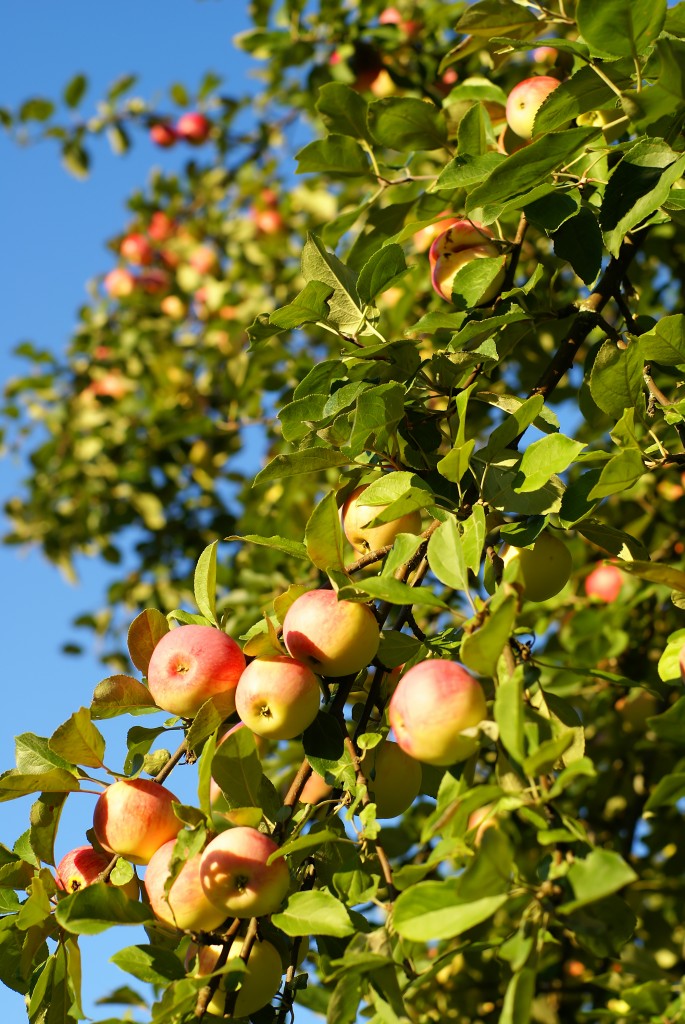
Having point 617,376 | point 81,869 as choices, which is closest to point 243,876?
point 81,869

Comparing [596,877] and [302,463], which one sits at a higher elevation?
[302,463]

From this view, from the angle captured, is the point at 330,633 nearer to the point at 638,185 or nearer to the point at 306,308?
the point at 306,308

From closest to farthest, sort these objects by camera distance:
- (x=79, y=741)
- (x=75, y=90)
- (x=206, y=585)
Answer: (x=79, y=741) → (x=206, y=585) → (x=75, y=90)

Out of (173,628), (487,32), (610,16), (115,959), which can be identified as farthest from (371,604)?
(487,32)

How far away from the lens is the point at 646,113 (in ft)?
3.53

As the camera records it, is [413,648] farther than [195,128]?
No

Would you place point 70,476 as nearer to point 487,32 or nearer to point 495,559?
point 487,32

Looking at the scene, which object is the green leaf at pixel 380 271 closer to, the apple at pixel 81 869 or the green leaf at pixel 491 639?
the green leaf at pixel 491 639

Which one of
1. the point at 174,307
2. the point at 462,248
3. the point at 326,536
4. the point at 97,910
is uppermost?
the point at 174,307

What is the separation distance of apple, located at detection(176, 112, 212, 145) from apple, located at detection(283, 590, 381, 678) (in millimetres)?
4148

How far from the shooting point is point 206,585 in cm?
124

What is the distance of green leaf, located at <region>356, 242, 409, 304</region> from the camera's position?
1.25 metres

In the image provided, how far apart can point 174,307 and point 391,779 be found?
4023mm

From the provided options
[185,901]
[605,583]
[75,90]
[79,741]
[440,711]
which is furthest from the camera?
[75,90]
